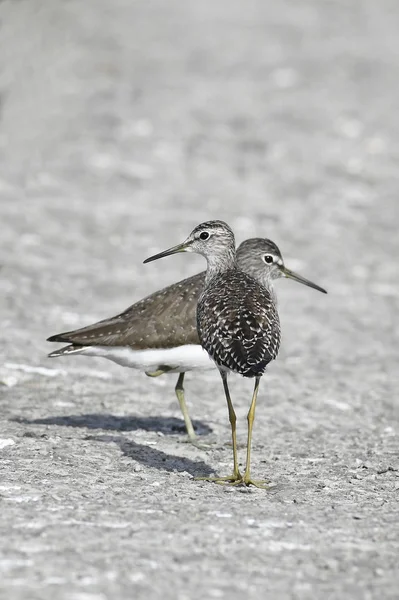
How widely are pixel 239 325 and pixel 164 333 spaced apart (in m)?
1.63

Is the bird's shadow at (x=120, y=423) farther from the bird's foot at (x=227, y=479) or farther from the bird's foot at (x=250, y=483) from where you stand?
the bird's foot at (x=250, y=483)

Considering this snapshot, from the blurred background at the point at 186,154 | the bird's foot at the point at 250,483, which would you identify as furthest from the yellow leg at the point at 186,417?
the blurred background at the point at 186,154

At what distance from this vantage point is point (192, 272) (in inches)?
526

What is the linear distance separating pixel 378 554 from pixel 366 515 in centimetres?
71

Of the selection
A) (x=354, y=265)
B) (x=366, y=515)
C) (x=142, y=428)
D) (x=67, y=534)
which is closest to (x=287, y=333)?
(x=354, y=265)

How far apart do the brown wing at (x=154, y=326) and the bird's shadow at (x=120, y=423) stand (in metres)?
0.68

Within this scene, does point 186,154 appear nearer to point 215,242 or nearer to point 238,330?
point 215,242

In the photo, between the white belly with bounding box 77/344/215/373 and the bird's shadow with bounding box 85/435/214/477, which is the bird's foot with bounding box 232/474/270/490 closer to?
the bird's shadow with bounding box 85/435/214/477

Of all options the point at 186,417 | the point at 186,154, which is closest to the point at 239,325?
the point at 186,417

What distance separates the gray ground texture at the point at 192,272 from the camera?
546cm

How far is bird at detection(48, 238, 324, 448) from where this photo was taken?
27.4 feet

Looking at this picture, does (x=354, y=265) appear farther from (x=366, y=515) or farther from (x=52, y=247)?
(x=366, y=515)

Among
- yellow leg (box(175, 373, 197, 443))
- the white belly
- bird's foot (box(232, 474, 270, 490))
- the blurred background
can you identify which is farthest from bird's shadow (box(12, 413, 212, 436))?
bird's foot (box(232, 474, 270, 490))

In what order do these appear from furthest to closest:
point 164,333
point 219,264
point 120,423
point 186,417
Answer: point 120,423
point 186,417
point 164,333
point 219,264
